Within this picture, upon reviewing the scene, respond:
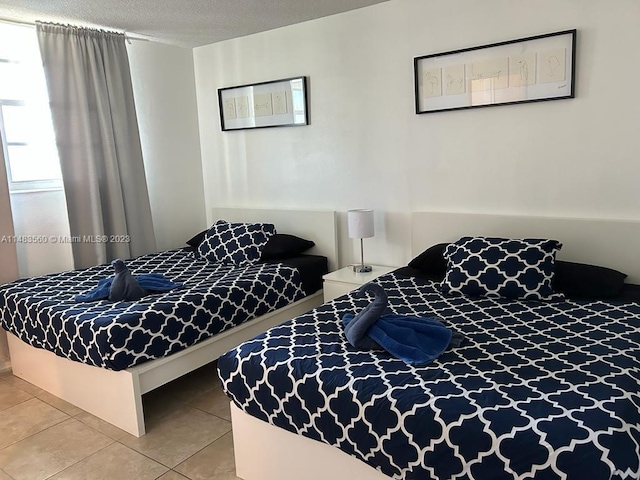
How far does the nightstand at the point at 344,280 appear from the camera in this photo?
10.6ft

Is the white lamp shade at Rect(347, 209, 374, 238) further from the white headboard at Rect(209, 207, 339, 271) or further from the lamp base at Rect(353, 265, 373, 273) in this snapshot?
the white headboard at Rect(209, 207, 339, 271)

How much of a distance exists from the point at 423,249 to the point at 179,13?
2.29m

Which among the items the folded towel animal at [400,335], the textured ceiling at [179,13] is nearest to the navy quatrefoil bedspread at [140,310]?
the folded towel animal at [400,335]

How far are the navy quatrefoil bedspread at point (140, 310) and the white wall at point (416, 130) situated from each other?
0.87 metres

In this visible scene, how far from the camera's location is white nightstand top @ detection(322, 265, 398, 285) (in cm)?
325

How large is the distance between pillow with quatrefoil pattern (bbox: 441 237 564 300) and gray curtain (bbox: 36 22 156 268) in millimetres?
2506

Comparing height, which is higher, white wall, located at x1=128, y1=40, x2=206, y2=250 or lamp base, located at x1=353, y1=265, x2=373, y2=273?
white wall, located at x1=128, y1=40, x2=206, y2=250

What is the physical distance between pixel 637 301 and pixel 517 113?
1.21m

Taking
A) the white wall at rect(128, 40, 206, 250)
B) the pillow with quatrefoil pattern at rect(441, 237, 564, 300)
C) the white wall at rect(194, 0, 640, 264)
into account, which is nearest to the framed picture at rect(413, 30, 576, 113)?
the white wall at rect(194, 0, 640, 264)

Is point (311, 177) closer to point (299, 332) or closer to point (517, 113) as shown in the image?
point (517, 113)

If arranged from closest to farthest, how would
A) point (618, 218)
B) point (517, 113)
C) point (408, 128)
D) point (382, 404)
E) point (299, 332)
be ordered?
point (382, 404) → point (299, 332) → point (618, 218) → point (517, 113) → point (408, 128)

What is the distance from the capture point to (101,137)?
3740 millimetres

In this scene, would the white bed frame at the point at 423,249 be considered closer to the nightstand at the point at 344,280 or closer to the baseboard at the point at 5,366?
the nightstand at the point at 344,280

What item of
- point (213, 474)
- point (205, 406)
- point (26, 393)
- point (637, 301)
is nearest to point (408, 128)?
point (637, 301)
